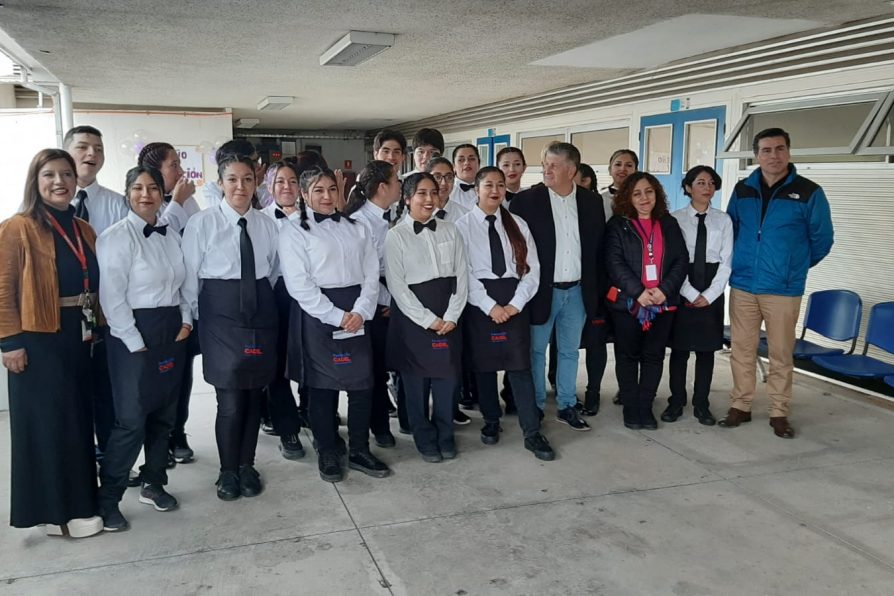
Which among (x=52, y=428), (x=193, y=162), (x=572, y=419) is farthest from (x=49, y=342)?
(x=193, y=162)

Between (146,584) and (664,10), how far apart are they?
14.4 ft

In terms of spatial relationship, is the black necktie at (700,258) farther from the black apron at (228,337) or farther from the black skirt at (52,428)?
the black skirt at (52,428)

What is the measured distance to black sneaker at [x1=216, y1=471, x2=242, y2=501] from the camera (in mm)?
3488

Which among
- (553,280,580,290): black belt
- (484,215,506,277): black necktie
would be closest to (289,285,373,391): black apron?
(484,215,506,277): black necktie

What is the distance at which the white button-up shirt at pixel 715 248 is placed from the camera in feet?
14.5

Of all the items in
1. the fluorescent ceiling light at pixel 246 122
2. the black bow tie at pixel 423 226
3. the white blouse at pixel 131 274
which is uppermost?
the fluorescent ceiling light at pixel 246 122

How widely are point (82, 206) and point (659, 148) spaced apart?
5.79m

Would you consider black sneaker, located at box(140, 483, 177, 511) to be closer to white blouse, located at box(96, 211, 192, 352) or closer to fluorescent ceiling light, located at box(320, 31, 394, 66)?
white blouse, located at box(96, 211, 192, 352)

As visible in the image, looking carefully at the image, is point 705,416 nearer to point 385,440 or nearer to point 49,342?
point 385,440

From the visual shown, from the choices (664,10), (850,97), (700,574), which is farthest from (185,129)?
(700,574)

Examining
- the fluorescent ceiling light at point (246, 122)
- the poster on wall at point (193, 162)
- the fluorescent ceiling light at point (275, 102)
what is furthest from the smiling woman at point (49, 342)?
the fluorescent ceiling light at point (246, 122)

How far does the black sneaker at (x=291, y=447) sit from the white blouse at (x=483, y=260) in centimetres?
127

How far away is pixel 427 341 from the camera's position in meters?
3.85

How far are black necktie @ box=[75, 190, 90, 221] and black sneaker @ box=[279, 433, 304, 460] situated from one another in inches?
61.9
